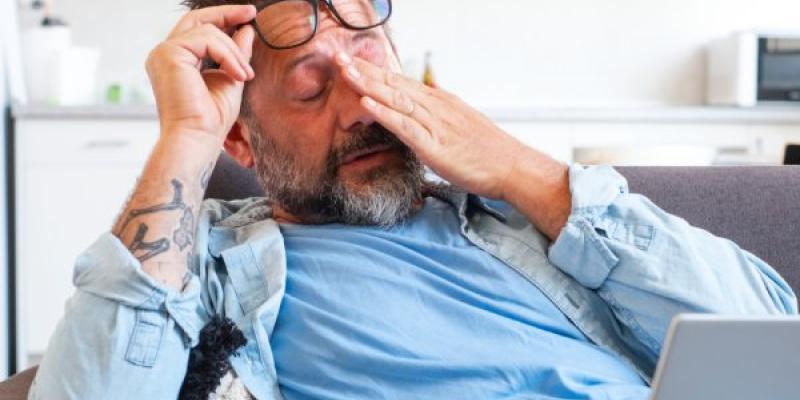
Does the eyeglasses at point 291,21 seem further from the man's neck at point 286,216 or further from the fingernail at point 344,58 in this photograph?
the man's neck at point 286,216

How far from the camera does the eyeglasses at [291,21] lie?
1493 mm

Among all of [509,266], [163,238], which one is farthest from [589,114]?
[163,238]

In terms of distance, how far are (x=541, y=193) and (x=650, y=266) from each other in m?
0.18

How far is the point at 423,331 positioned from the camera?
1.30 metres

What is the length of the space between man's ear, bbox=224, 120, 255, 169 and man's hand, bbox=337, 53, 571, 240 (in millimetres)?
279

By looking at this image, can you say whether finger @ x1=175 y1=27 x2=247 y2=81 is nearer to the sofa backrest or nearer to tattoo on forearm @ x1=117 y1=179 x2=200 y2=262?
tattoo on forearm @ x1=117 y1=179 x2=200 y2=262

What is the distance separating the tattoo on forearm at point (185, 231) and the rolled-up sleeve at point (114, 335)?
0.07m

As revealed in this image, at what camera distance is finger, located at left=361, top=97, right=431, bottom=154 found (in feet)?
4.59

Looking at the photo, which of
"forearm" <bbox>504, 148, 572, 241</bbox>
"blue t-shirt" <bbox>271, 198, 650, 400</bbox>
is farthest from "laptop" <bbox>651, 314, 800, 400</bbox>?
"forearm" <bbox>504, 148, 572, 241</bbox>

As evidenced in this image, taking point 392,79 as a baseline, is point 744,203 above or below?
below

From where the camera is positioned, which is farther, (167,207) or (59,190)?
(59,190)

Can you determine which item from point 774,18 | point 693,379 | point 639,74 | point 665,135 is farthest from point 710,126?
point 693,379

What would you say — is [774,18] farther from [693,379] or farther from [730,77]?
[693,379]

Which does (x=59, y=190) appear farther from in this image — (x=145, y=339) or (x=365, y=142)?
(x=145, y=339)
